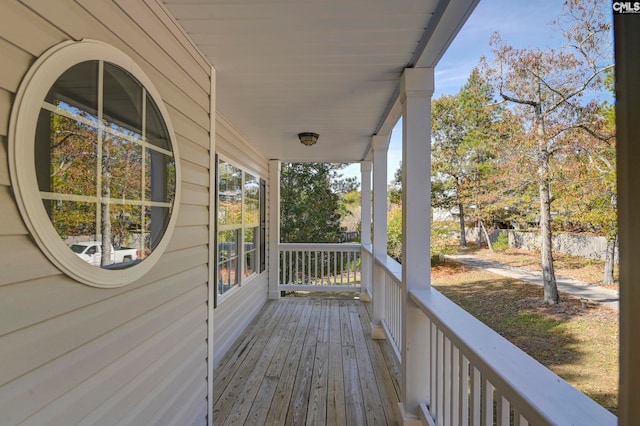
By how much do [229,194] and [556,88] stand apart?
3.12 metres

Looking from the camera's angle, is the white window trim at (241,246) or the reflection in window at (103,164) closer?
the reflection in window at (103,164)

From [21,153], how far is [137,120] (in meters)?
0.57

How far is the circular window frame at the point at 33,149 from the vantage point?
815 mm

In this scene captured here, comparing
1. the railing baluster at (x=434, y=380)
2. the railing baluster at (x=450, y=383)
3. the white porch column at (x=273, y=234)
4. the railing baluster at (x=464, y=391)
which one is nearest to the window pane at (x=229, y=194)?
the white porch column at (x=273, y=234)

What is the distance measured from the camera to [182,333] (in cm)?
176

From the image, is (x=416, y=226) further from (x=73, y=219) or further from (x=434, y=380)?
(x=73, y=219)

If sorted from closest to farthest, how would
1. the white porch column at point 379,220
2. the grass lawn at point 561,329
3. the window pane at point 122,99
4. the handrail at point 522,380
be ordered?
the handrail at point 522,380 → the window pane at point 122,99 → the grass lawn at point 561,329 → the white porch column at point 379,220

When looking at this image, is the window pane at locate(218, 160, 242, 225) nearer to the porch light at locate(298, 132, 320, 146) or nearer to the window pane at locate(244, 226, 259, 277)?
the window pane at locate(244, 226, 259, 277)

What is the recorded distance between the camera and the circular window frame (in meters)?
0.81

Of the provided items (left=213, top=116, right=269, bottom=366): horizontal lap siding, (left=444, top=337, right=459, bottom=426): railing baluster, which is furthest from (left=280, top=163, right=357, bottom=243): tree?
(left=444, top=337, right=459, bottom=426): railing baluster

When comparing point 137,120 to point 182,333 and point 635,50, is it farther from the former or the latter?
point 635,50

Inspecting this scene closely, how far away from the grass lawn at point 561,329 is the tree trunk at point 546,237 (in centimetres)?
9

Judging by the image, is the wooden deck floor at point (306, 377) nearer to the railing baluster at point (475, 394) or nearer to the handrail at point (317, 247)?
the railing baluster at point (475, 394)

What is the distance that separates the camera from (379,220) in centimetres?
400
